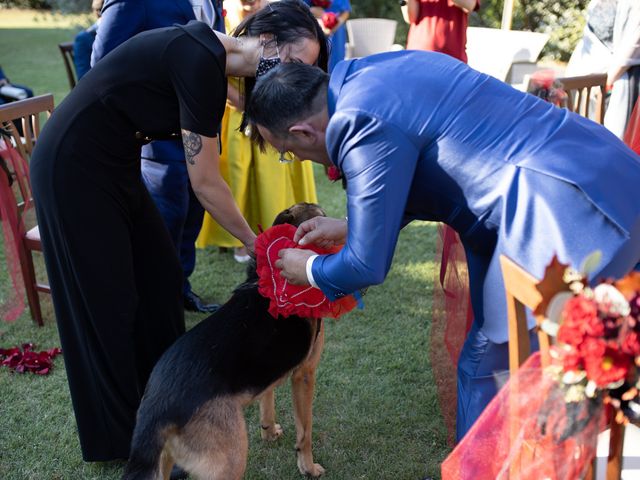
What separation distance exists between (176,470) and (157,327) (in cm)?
62

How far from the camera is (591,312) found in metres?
1.30

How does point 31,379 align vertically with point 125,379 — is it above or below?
below

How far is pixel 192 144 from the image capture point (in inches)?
88.9

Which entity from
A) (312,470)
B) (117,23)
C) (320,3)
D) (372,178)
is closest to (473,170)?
(372,178)

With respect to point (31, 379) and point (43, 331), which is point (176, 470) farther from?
point (43, 331)

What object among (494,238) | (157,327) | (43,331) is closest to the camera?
(494,238)

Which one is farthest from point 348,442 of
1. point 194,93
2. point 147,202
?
point 194,93

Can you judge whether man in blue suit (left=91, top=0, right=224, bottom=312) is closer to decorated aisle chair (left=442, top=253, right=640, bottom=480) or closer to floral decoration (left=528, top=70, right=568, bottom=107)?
floral decoration (left=528, top=70, right=568, bottom=107)

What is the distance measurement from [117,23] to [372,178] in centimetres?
213

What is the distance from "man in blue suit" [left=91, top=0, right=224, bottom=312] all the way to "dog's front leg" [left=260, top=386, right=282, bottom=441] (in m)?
1.31

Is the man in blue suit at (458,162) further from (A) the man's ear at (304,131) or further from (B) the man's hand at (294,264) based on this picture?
(B) the man's hand at (294,264)

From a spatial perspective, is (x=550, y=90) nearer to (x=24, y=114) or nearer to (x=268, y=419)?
(x=268, y=419)

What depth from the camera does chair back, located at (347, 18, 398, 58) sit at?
32.6 ft

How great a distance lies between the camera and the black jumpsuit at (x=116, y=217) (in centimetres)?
225
